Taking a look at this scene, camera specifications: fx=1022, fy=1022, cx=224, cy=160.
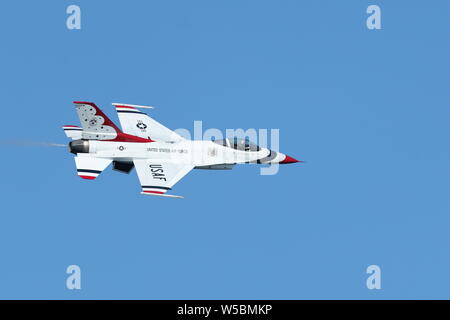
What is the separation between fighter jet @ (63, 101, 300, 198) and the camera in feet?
170

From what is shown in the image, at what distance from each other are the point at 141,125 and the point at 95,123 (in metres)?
2.76

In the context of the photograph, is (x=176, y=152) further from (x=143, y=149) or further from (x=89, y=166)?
(x=89, y=166)

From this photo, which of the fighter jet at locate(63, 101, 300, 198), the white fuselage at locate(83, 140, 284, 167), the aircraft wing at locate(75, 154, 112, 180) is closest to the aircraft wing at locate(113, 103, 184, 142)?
the fighter jet at locate(63, 101, 300, 198)

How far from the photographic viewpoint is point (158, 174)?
52.0 m

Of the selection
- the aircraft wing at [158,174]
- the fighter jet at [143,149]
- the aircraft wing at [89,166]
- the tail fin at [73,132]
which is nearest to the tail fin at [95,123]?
the fighter jet at [143,149]

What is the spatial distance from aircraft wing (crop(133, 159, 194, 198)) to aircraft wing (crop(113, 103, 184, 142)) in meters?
1.65

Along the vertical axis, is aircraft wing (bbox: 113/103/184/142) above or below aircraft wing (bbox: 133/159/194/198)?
above

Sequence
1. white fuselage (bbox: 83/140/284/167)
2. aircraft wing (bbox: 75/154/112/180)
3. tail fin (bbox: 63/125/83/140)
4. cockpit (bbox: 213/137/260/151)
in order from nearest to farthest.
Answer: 1. aircraft wing (bbox: 75/154/112/180)
2. white fuselage (bbox: 83/140/284/167)
3. tail fin (bbox: 63/125/83/140)
4. cockpit (bbox: 213/137/260/151)

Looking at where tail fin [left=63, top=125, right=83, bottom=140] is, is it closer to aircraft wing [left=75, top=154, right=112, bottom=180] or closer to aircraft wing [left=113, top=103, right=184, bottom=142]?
aircraft wing [left=75, top=154, right=112, bottom=180]

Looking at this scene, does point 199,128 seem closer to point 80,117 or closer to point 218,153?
point 218,153

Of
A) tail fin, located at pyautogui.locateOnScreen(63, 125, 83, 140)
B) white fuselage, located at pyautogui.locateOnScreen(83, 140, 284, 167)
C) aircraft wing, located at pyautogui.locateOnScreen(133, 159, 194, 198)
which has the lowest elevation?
aircraft wing, located at pyautogui.locateOnScreen(133, 159, 194, 198)

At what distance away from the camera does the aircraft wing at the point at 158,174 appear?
2031 inches

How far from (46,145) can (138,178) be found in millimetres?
4908

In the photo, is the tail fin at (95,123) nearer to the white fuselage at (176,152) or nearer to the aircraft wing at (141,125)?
the white fuselage at (176,152)
